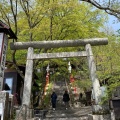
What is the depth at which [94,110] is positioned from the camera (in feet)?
36.3

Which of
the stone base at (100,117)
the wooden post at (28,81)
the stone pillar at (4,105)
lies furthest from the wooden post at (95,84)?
the stone pillar at (4,105)

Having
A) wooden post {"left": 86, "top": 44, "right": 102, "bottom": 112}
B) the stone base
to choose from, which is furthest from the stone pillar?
wooden post {"left": 86, "top": 44, "right": 102, "bottom": 112}

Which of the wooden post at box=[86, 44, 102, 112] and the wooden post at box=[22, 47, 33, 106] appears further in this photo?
the wooden post at box=[22, 47, 33, 106]

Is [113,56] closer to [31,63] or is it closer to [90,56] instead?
[90,56]

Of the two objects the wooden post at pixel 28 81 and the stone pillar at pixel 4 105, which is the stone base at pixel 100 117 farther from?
the stone pillar at pixel 4 105

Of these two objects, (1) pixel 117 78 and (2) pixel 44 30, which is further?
(2) pixel 44 30

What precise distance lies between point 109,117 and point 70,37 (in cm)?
727

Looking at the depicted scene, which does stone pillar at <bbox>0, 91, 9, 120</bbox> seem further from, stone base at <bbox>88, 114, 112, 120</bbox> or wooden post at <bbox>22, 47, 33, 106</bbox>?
stone base at <bbox>88, 114, 112, 120</bbox>

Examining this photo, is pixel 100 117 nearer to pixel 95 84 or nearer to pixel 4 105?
pixel 95 84

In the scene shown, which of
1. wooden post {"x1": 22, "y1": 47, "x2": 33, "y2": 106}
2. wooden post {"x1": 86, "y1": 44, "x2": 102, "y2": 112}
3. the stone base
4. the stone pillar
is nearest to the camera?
the stone pillar

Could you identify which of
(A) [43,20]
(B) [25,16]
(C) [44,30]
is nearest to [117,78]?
(C) [44,30]

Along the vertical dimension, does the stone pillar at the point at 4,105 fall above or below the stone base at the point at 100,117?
above

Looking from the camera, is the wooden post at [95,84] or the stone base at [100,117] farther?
the wooden post at [95,84]

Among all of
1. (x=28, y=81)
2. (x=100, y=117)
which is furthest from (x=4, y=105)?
(x=100, y=117)
